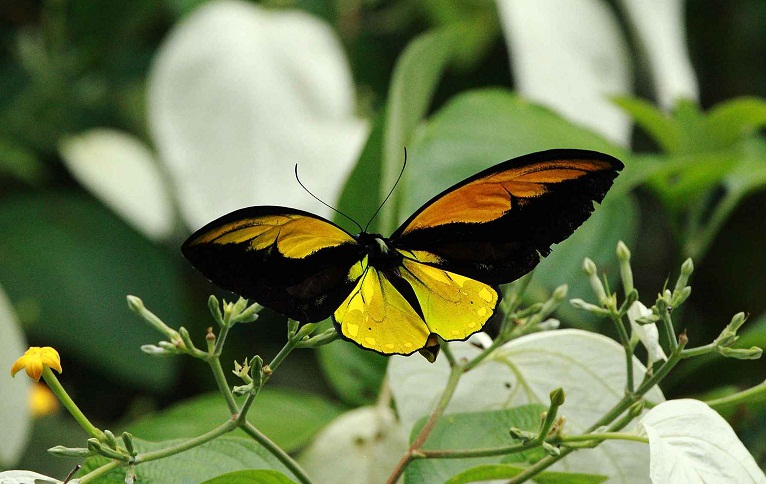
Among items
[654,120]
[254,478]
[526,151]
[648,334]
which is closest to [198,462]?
[254,478]

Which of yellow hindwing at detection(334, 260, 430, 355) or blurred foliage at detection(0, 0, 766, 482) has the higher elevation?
yellow hindwing at detection(334, 260, 430, 355)

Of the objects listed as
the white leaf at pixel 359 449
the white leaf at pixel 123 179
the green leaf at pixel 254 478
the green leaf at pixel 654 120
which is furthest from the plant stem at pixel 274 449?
the white leaf at pixel 123 179

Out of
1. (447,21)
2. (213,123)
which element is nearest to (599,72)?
(447,21)

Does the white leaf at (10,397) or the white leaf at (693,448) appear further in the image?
the white leaf at (10,397)

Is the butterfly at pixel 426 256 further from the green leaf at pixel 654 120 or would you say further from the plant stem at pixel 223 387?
the green leaf at pixel 654 120

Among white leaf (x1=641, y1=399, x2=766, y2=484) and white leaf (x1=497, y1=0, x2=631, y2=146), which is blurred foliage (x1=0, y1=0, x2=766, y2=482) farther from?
white leaf (x1=641, y1=399, x2=766, y2=484)

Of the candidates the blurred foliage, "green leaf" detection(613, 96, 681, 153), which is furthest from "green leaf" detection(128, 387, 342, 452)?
"green leaf" detection(613, 96, 681, 153)
